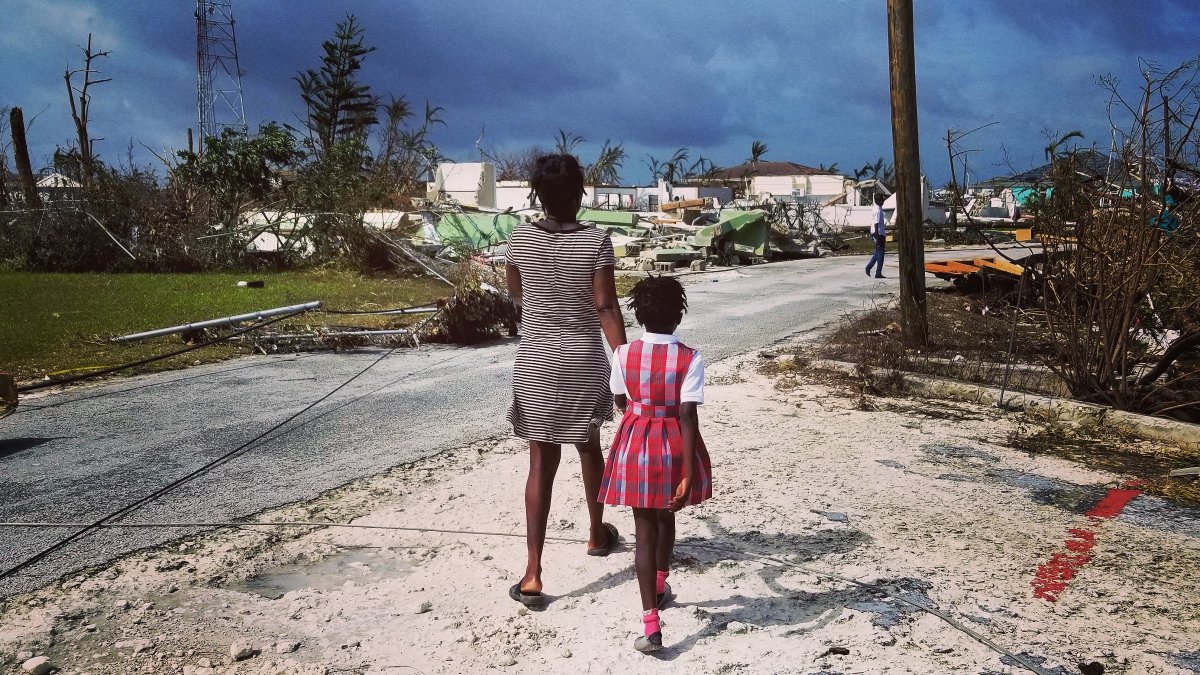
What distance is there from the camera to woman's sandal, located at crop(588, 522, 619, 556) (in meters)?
4.02

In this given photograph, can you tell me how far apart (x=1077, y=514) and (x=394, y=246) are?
16.3 m

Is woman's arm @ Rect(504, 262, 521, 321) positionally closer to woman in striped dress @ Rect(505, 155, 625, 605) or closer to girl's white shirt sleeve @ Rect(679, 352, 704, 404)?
woman in striped dress @ Rect(505, 155, 625, 605)

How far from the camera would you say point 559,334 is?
11.5 ft

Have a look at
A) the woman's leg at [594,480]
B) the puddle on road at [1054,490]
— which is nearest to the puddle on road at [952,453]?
the puddle on road at [1054,490]

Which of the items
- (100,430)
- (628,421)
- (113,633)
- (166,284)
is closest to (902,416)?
(628,421)

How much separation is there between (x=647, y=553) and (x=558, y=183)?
1.46m

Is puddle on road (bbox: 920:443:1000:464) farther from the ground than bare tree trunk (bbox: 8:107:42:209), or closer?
closer

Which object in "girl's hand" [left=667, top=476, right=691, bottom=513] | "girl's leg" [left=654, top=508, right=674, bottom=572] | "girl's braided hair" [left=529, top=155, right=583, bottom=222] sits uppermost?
"girl's braided hair" [left=529, top=155, right=583, bottom=222]

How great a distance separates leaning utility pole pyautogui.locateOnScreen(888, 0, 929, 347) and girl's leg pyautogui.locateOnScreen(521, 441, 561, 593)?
6.52 meters

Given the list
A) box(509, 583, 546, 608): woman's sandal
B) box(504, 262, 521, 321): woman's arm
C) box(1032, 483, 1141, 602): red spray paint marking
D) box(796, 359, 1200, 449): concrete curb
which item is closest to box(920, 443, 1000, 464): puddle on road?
box(1032, 483, 1141, 602): red spray paint marking

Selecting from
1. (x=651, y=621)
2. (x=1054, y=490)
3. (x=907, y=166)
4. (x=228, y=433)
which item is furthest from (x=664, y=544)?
(x=907, y=166)

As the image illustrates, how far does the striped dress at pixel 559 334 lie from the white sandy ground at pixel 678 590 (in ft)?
2.45

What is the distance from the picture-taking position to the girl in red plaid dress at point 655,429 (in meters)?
3.09

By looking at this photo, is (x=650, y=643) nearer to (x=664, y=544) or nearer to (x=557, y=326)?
(x=664, y=544)
